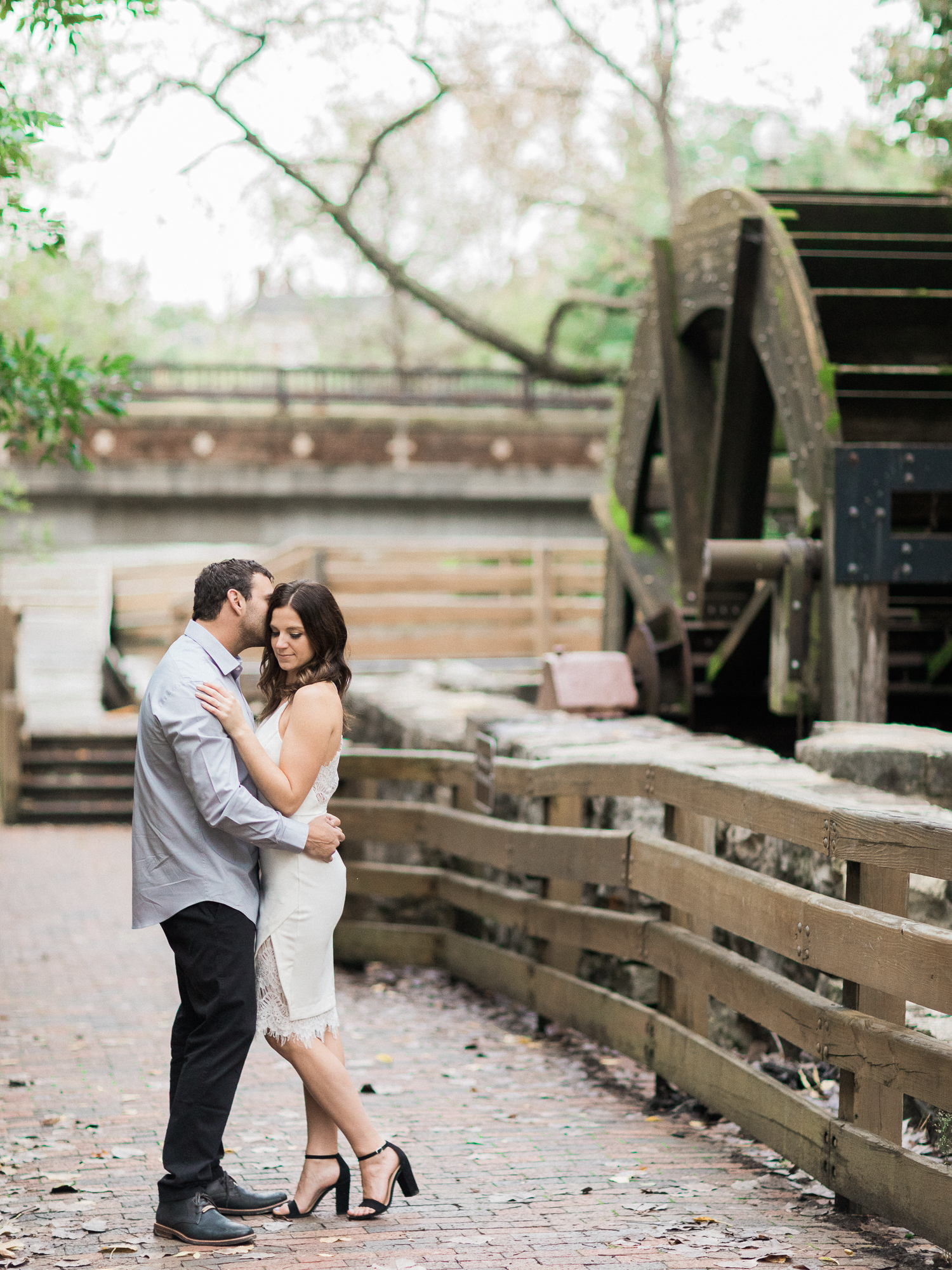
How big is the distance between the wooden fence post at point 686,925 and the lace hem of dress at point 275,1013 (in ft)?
5.12

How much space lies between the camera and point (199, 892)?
11.6 ft

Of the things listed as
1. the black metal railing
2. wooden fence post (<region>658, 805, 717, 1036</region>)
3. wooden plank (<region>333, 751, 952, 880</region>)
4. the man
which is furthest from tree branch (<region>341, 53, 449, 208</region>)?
the man

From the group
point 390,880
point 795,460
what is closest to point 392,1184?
point 390,880

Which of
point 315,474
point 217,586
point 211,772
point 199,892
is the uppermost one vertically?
point 315,474

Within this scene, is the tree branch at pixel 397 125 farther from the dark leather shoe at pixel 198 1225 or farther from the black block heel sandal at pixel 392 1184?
the dark leather shoe at pixel 198 1225

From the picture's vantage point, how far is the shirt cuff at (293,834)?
3574 mm

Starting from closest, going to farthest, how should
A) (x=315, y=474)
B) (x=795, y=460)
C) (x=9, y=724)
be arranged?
1. (x=795, y=460)
2. (x=9, y=724)
3. (x=315, y=474)

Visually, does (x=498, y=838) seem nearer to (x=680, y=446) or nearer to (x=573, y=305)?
(x=680, y=446)

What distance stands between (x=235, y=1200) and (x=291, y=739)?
1.19 metres

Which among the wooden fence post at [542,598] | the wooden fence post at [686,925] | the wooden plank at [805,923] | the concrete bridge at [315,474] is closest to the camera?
the wooden plank at [805,923]

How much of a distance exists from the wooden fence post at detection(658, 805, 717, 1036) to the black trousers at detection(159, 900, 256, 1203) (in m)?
1.76

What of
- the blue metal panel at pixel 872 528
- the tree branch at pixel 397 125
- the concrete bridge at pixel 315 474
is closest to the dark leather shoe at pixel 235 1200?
the blue metal panel at pixel 872 528

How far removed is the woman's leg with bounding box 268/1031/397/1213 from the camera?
3.67 metres

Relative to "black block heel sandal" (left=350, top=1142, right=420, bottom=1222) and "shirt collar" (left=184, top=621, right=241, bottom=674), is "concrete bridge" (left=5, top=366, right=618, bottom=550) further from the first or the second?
"black block heel sandal" (left=350, top=1142, right=420, bottom=1222)
